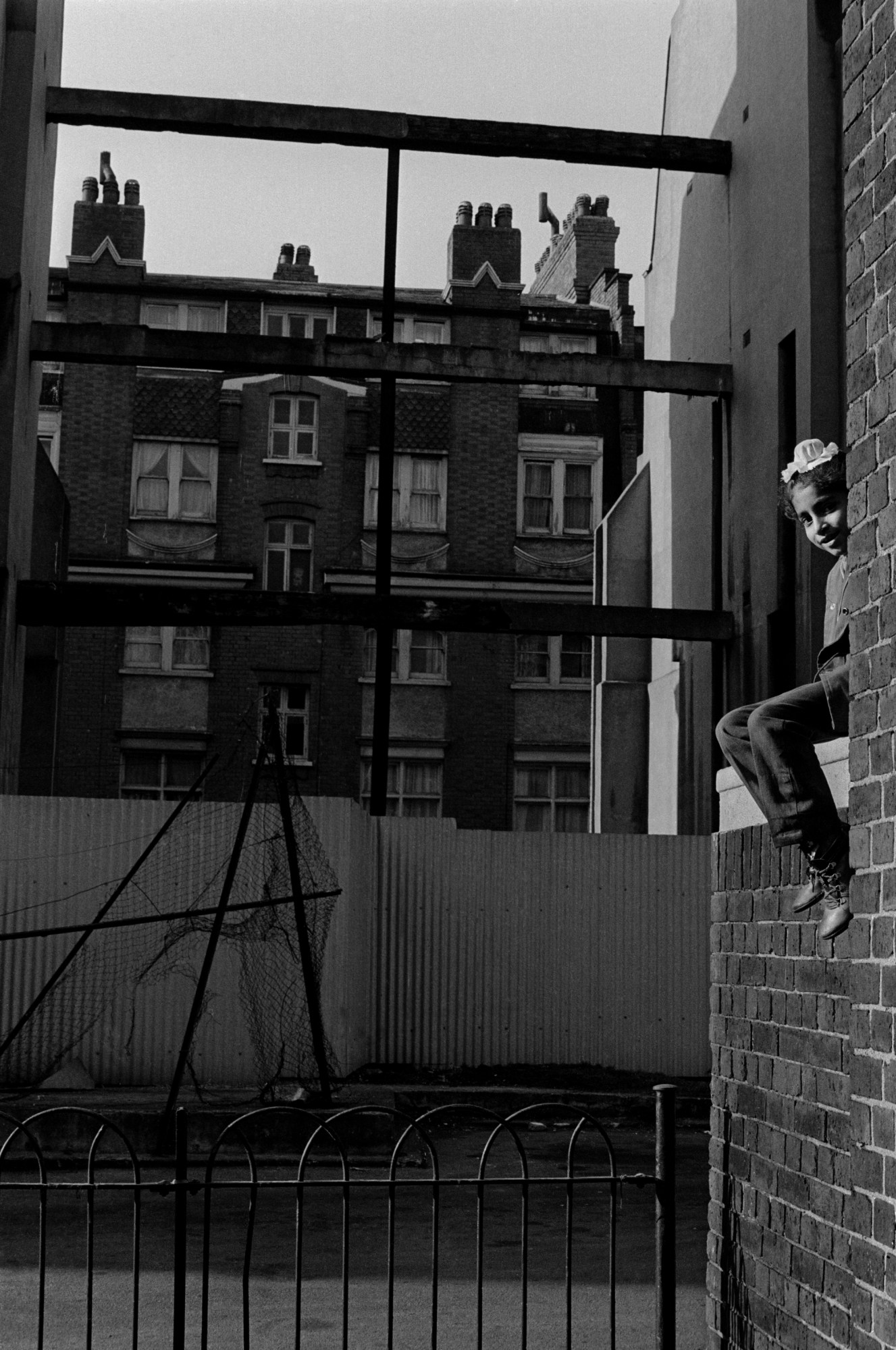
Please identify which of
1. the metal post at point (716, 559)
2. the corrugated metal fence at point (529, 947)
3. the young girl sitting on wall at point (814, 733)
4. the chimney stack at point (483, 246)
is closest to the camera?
the young girl sitting on wall at point (814, 733)

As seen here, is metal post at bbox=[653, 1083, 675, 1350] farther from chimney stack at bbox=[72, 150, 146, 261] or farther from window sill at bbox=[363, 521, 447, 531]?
chimney stack at bbox=[72, 150, 146, 261]

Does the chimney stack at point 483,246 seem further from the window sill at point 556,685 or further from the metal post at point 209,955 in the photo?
the metal post at point 209,955

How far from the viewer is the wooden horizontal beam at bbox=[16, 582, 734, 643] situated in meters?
17.5

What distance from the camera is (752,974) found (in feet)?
16.8

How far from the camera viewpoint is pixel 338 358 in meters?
18.1

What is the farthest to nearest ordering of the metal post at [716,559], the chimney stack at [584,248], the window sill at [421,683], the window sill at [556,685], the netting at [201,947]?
the chimney stack at [584,248]
the window sill at [556,685]
the window sill at [421,683]
the metal post at [716,559]
the netting at [201,947]

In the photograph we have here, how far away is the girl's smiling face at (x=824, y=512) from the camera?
14.4 feet

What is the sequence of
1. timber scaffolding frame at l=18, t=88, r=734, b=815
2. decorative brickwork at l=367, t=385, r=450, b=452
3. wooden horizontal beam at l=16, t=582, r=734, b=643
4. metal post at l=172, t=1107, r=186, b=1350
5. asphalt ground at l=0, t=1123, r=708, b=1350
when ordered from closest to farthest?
metal post at l=172, t=1107, r=186, b=1350, asphalt ground at l=0, t=1123, r=708, b=1350, wooden horizontal beam at l=16, t=582, r=734, b=643, timber scaffolding frame at l=18, t=88, r=734, b=815, decorative brickwork at l=367, t=385, r=450, b=452

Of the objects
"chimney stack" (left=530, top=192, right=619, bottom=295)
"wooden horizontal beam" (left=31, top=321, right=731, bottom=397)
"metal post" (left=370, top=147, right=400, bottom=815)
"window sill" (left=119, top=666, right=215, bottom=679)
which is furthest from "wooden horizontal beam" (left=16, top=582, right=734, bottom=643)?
Answer: "chimney stack" (left=530, top=192, right=619, bottom=295)

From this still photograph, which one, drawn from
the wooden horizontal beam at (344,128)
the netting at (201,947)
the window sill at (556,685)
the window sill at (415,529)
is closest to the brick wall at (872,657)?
the netting at (201,947)

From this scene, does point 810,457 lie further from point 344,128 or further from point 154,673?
point 154,673

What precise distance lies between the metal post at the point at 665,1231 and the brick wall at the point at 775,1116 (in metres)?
0.17

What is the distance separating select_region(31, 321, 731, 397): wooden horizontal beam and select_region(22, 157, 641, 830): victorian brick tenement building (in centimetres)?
1832

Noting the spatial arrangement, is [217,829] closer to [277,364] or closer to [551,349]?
[277,364]
